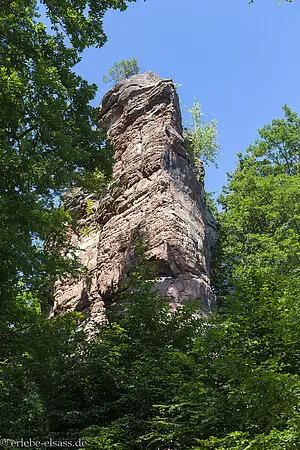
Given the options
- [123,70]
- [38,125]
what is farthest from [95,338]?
[123,70]

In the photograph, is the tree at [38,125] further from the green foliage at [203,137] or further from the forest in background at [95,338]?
the green foliage at [203,137]

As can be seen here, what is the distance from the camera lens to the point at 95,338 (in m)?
11.6

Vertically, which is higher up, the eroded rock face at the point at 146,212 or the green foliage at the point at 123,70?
the green foliage at the point at 123,70

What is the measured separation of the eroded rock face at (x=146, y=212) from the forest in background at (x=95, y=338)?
6.89 ft

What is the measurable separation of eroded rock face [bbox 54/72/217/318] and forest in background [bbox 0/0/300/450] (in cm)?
210

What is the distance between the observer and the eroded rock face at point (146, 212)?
1468 centimetres

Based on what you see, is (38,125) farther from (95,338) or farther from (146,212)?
(146,212)

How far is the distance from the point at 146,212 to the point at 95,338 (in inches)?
214

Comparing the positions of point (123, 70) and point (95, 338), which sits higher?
point (123, 70)

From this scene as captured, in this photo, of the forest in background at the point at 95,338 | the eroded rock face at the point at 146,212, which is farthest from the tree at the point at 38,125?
the eroded rock face at the point at 146,212

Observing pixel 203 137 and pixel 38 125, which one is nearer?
pixel 38 125

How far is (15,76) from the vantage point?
989 cm

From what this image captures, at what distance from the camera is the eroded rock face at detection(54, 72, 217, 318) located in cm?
1468

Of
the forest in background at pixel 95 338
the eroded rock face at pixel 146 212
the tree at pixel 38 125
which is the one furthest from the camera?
the eroded rock face at pixel 146 212
